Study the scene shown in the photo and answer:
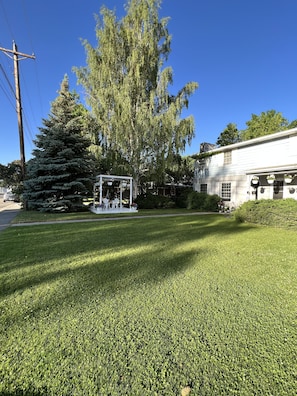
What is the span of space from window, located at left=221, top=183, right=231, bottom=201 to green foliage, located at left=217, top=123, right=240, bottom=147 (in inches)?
701

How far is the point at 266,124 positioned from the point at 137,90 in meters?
22.3

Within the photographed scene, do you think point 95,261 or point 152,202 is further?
point 152,202

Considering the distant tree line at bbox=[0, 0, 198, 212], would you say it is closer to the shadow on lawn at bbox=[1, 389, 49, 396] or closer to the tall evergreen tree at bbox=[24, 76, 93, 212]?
the tall evergreen tree at bbox=[24, 76, 93, 212]

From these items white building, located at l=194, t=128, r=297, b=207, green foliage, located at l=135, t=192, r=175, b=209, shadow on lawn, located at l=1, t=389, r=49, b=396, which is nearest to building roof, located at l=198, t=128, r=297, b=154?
white building, located at l=194, t=128, r=297, b=207

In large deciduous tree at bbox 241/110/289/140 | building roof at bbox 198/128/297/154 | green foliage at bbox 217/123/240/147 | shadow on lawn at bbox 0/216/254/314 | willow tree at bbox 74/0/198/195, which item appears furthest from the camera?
green foliage at bbox 217/123/240/147

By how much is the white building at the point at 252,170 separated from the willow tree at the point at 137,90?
3.41 meters

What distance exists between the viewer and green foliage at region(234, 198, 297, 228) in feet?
27.6

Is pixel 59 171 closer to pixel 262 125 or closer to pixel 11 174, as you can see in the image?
pixel 11 174

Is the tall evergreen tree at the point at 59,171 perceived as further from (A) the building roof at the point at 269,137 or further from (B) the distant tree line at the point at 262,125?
(B) the distant tree line at the point at 262,125

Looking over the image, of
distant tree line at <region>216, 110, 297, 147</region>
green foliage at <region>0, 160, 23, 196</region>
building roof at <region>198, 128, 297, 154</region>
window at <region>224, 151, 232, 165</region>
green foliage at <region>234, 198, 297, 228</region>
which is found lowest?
green foliage at <region>234, 198, 297, 228</region>

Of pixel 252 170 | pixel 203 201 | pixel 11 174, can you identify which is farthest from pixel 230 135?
pixel 11 174

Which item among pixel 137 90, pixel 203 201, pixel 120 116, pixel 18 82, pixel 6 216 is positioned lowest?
pixel 6 216

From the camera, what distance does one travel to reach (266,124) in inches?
1129

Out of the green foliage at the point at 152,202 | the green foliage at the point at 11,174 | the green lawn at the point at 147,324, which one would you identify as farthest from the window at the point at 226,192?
the green foliage at the point at 11,174
